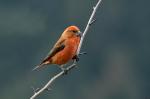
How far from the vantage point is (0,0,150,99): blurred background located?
62000mm

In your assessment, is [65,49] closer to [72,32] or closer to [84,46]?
[72,32]

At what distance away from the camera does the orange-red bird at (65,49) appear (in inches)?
425

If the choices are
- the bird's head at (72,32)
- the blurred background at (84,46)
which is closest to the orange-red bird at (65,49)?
the bird's head at (72,32)

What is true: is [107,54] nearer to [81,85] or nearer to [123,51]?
[123,51]

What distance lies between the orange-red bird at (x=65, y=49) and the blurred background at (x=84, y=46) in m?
46.4

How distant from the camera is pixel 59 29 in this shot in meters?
66.2

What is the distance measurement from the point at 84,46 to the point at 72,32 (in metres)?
55.1

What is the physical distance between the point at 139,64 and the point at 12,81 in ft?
32.2

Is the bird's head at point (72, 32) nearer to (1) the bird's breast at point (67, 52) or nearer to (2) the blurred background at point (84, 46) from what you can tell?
(1) the bird's breast at point (67, 52)

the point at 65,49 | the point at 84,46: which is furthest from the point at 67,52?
the point at 84,46

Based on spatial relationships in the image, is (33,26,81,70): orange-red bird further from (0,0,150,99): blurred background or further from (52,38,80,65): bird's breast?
(0,0,150,99): blurred background

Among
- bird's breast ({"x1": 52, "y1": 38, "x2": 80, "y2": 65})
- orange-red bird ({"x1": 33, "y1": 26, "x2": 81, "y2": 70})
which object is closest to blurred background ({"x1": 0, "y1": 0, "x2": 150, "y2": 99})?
orange-red bird ({"x1": 33, "y1": 26, "x2": 81, "y2": 70})

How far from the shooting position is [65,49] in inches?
436

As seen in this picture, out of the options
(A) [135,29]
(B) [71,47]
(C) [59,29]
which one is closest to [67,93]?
(C) [59,29]
